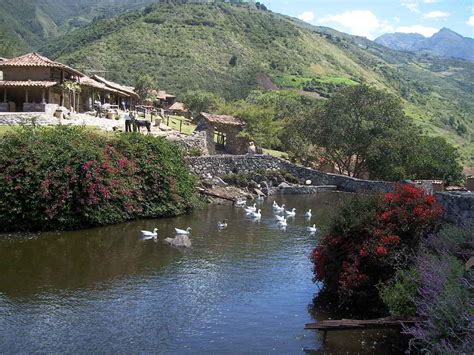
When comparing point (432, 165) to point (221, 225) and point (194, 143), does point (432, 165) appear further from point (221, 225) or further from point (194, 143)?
point (221, 225)

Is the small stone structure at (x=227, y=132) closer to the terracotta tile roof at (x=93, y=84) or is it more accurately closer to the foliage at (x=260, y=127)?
the foliage at (x=260, y=127)

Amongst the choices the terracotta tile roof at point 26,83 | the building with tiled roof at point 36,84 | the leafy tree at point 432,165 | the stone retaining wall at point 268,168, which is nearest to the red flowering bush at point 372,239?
the stone retaining wall at point 268,168

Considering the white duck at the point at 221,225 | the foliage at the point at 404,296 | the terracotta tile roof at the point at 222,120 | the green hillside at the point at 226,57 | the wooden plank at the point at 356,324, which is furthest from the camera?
the green hillside at the point at 226,57

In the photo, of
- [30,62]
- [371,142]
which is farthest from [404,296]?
[30,62]

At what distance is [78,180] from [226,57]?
116023 millimetres

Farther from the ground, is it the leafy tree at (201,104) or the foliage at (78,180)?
the leafy tree at (201,104)

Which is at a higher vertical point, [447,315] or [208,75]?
[208,75]

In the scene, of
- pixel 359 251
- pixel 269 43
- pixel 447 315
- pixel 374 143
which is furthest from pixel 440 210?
pixel 269 43

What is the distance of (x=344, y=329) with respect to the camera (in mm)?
14867

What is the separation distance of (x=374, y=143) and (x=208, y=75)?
79.2 metres

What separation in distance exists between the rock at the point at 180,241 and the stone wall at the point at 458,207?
11903 mm

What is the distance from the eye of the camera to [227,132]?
59719 mm

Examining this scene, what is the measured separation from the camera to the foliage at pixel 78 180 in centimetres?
2698

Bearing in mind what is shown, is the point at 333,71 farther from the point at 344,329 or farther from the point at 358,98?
the point at 344,329
